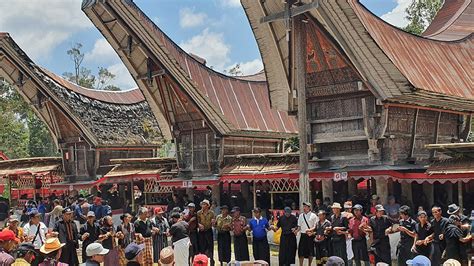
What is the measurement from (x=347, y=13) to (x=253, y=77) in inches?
494

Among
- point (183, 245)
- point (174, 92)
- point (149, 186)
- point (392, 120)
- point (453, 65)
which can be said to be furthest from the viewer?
point (149, 186)

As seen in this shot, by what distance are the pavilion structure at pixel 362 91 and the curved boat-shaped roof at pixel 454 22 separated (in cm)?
334

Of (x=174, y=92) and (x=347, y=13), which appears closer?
(x=347, y=13)

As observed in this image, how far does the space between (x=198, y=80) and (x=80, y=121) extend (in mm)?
7314

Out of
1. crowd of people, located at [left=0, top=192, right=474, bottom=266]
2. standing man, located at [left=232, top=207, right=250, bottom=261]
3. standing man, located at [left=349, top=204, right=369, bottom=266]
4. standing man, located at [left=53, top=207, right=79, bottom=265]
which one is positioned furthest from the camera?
standing man, located at [left=232, top=207, right=250, bottom=261]

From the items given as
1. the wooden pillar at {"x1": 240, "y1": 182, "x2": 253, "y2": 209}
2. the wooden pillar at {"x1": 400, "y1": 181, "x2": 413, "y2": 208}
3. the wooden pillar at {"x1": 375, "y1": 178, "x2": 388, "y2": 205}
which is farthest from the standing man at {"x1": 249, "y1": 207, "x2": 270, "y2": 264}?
the wooden pillar at {"x1": 240, "y1": 182, "x2": 253, "y2": 209}

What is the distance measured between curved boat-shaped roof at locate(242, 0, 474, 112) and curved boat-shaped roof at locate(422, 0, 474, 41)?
5.98ft

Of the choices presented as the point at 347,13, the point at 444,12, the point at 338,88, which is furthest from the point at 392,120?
the point at 444,12

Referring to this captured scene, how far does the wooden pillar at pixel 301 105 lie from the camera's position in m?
15.5

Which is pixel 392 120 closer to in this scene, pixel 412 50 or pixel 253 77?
pixel 412 50

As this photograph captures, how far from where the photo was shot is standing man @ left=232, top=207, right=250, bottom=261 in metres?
12.1

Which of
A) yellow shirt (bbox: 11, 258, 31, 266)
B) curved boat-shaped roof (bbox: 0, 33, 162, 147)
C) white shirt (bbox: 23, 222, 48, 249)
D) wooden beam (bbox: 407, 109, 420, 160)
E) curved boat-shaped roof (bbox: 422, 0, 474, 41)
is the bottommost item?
white shirt (bbox: 23, 222, 48, 249)

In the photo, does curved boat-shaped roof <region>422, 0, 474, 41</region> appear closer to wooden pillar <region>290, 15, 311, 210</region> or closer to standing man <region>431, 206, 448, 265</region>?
wooden pillar <region>290, 15, 311, 210</region>

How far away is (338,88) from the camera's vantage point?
54.8ft
